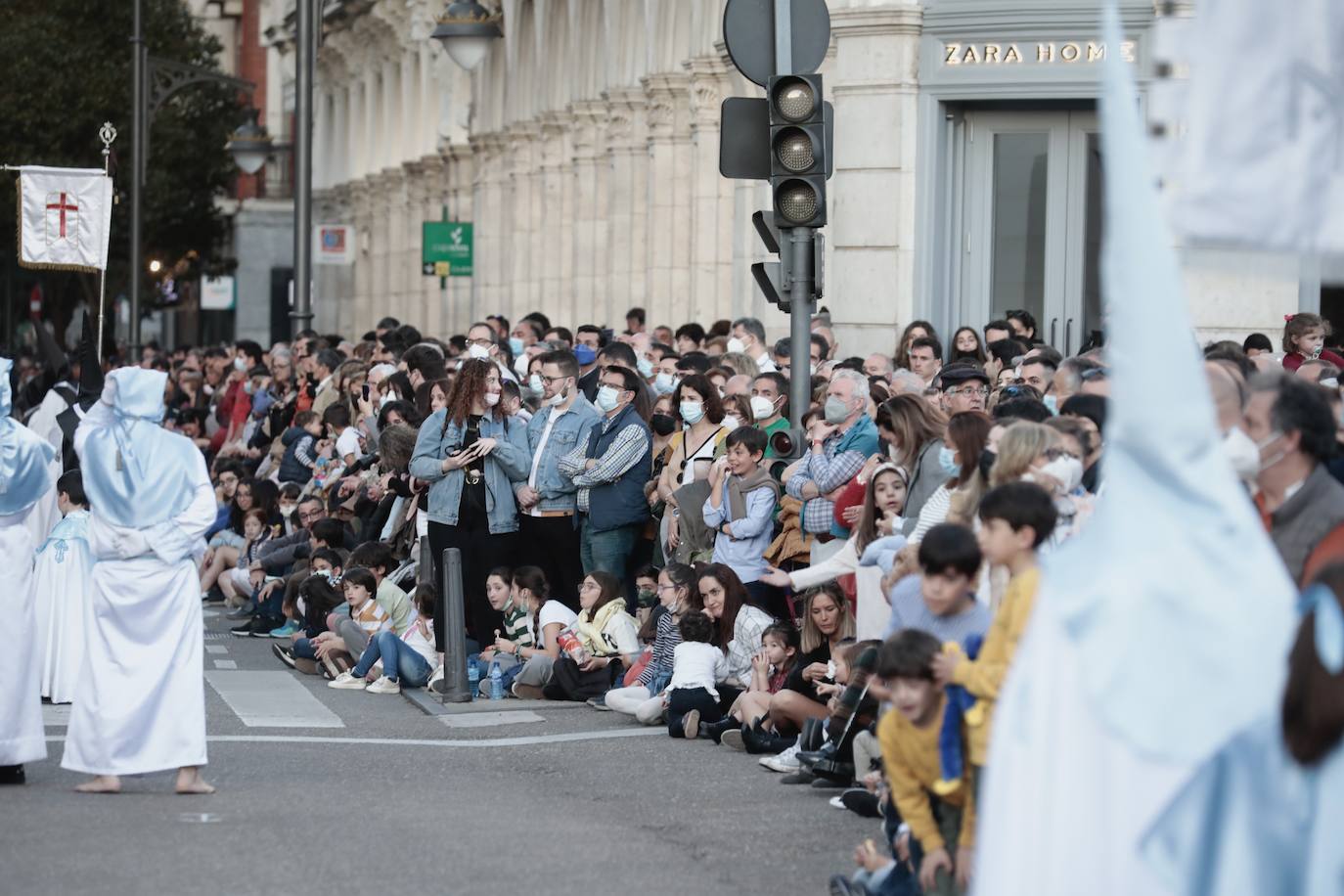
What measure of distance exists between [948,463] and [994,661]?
11.9ft

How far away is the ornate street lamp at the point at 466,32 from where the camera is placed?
946 inches

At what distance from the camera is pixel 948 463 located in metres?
11.0

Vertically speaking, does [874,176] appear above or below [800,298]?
above

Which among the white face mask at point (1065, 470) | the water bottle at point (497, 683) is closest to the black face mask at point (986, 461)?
the white face mask at point (1065, 470)

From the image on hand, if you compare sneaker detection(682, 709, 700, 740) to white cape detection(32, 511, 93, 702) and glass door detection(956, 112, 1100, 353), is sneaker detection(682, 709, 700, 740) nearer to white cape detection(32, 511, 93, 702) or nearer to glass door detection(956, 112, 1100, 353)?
white cape detection(32, 511, 93, 702)

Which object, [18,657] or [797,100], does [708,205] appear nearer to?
[797,100]

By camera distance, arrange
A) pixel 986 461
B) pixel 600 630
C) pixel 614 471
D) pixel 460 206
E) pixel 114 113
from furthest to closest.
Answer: pixel 114 113
pixel 460 206
pixel 614 471
pixel 600 630
pixel 986 461

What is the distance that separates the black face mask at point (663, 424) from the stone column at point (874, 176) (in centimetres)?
474

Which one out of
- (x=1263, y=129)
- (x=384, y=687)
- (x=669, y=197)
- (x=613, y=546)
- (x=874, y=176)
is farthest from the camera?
(x=669, y=197)

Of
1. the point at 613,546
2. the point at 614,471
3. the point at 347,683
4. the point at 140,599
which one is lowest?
the point at 347,683

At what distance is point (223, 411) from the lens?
91.4ft

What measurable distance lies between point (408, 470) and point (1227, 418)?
921cm

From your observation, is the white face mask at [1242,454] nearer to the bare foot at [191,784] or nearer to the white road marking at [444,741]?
the bare foot at [191,784]

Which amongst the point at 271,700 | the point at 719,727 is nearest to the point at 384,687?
the point at 271,700
